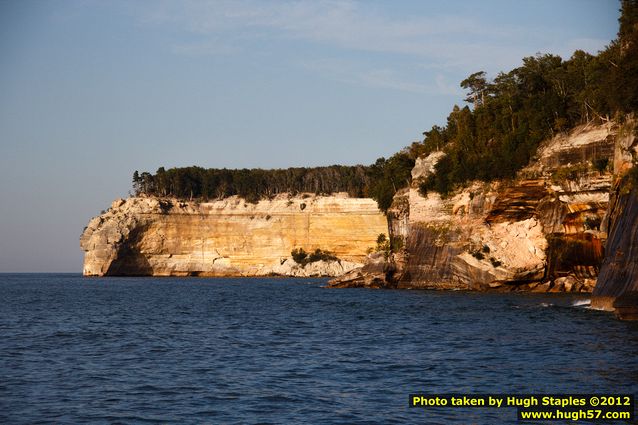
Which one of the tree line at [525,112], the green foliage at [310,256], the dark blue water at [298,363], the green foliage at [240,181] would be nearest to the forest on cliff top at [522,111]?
the tree line at [525,112]

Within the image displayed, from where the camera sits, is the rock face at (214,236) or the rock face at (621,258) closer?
the rock face at (621,258)

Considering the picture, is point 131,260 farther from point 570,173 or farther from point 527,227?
point 570,173

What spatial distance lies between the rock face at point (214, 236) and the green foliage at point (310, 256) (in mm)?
687

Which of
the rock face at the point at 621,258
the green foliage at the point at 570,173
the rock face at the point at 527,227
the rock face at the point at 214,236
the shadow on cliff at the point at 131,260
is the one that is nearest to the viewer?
the rock face at the point at 621,258

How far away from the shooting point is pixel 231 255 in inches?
5399

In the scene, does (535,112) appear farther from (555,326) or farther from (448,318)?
(555,326)

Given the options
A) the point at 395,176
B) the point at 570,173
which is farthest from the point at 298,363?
the point at 395,176

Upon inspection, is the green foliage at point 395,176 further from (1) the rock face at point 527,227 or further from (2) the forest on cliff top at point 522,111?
(1) the rock face at point 527,227

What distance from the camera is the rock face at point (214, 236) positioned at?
133 m

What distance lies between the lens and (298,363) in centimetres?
2691

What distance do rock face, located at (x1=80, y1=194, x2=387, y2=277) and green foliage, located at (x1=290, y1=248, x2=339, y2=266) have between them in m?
0.69

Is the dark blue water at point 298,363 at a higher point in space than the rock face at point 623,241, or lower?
lower

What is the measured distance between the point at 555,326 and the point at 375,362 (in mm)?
12693

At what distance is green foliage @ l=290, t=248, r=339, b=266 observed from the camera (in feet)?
432
